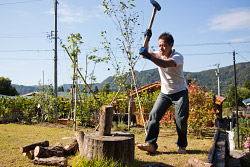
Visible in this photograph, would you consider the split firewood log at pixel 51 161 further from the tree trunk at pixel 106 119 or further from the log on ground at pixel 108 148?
the tree trunk at pixel 106 119

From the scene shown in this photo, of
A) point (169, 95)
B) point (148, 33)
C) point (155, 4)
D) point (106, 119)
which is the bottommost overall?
point (106, 119)

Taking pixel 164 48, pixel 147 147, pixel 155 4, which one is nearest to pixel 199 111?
pixel 147 147

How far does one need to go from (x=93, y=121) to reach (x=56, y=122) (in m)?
2.08

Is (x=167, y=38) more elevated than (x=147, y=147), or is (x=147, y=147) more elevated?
(x=167, y=38)

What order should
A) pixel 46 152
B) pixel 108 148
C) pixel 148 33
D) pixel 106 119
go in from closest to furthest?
1. pixel 108 148
2. pixel 106 119
3. pixel 46 152
4. pixel 148 33

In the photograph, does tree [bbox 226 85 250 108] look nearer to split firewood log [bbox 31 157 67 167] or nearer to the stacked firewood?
the stacked firewood

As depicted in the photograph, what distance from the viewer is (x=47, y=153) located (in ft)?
12.6

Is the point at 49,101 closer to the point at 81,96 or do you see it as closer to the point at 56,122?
the point at 56,122

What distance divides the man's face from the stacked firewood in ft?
7.19

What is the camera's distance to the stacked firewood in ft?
11.8

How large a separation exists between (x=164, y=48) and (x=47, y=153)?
2.51 metres

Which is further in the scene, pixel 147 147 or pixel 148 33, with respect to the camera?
pixel 148 33

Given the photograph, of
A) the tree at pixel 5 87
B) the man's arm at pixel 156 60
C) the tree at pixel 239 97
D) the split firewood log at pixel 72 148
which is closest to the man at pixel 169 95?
the man's arm at pixel 156 60

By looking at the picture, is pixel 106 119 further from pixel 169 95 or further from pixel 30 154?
pixel 30 154
